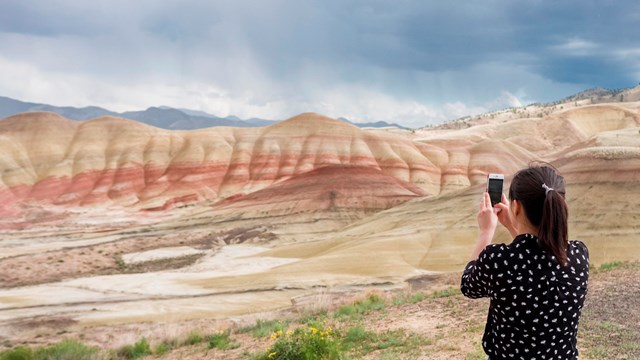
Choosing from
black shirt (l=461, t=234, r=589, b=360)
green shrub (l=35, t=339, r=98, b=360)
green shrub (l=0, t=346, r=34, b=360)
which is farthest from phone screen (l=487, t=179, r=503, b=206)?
green shrub (l=0, t=346, r=34, b=360)

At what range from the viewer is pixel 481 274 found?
10.5 ft

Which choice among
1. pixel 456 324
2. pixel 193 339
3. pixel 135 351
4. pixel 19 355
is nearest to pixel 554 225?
pixel 456 324

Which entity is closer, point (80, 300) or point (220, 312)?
point (220, 312)

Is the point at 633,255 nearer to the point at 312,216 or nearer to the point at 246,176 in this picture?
the point at 312,216

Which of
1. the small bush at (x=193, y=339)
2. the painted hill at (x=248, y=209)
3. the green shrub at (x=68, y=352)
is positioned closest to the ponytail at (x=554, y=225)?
the small bush at (x=193, y=339)

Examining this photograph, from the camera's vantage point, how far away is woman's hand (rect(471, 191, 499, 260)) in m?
3.42

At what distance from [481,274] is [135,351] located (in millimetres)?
12721

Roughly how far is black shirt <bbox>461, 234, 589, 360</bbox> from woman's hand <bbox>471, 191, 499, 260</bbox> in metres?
0.16

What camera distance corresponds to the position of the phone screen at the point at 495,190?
3518 mm

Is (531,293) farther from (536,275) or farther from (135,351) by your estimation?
(135,351)

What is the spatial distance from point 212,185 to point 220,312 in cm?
7048

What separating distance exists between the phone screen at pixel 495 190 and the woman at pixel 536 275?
9.6 inches

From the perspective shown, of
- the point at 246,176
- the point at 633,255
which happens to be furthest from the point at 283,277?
the point at 246,176

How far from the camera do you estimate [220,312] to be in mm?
25391
